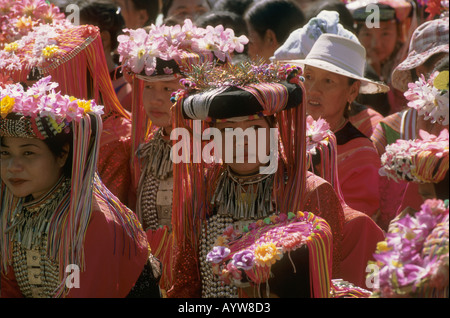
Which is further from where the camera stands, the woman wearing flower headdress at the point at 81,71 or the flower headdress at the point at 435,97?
the woman wearing flower headdress at the point at 81,71

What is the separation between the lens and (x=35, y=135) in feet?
12.3

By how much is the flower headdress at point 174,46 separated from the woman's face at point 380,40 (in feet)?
6.01

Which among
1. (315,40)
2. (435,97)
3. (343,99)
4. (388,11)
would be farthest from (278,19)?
(435,97)

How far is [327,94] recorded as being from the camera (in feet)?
17.2

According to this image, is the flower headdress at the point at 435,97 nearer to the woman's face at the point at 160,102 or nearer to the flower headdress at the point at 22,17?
the woman's face at the point at 160,102

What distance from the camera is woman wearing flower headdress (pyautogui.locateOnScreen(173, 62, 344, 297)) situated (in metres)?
3.80

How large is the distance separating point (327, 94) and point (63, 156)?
1852 mm

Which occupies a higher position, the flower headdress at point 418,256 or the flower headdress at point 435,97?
the flower headdress at point 435,97

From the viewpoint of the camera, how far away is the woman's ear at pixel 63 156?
3895mm

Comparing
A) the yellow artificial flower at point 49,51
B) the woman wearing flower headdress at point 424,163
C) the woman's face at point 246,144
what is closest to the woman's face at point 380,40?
the yellow artificial flower at point 49,51

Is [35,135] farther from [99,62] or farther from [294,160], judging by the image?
[99,62]

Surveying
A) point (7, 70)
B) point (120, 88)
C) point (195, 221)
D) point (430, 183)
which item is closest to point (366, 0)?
point (120, 88)
